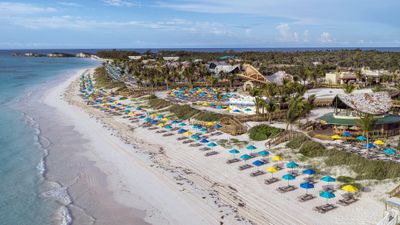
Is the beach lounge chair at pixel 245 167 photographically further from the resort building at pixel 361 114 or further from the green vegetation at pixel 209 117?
the green vegetation at pixel 209 117

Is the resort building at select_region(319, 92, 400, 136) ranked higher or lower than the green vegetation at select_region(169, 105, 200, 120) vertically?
higher

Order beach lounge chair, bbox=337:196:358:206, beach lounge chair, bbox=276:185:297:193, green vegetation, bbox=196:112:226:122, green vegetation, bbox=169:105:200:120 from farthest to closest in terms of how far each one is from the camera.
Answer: green vegetation, bbox=169:105:200:120
green vegetation, bbox=196:112:226:122
beach lounge chair, bbox=276:185:297:193
beach lounge chair, bbox=337:196:358:206

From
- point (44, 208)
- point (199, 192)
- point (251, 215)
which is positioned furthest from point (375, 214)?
point (44, 208)

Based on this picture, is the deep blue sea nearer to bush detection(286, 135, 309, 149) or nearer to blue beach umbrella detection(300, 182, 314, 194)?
blue beach umbrella detection(300, 182, 314, 194)

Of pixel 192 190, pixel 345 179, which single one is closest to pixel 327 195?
pixel 345 179

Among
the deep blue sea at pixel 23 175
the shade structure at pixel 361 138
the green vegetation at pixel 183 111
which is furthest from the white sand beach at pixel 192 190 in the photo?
the shade structure at pixel 361 138

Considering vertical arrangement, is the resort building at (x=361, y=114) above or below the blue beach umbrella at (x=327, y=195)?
above

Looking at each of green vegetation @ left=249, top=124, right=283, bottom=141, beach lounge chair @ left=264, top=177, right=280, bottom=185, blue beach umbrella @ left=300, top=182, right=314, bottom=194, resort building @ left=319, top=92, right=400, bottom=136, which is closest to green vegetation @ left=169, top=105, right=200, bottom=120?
green vegetation @ left=249, top=124, right=283, bottom=141

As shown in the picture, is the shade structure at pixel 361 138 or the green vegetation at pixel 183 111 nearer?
the shade structure at pixel 361 138
